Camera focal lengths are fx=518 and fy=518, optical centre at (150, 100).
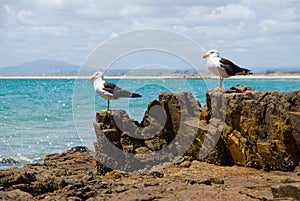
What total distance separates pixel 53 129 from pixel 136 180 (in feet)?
53.2

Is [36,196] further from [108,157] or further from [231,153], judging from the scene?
[231,153]

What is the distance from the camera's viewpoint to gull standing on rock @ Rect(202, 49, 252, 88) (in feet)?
42.1

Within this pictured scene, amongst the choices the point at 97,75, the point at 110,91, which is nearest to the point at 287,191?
the point at 110,91

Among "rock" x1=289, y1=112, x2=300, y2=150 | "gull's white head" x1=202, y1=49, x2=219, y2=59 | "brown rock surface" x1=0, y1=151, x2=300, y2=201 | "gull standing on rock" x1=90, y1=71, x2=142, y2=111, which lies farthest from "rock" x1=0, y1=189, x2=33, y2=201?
"gull's white head" x1=202, y1=49, x2=219, y2=59

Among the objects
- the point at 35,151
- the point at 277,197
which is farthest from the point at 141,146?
the point at 35,151

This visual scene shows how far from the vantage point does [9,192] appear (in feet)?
28.0

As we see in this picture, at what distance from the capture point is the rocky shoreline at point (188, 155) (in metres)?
8.89

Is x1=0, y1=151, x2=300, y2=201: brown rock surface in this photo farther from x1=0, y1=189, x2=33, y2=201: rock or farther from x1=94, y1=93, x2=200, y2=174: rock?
x1=94, y1=93, x2=200, y2=174: rock

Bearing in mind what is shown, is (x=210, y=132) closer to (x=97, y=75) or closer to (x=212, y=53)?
(x=212, y=53)

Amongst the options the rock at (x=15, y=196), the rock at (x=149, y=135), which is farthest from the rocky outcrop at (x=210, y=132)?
the rock at (x=15, y=196)

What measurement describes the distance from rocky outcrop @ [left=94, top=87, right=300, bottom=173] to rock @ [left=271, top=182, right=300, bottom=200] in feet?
→ 10.4

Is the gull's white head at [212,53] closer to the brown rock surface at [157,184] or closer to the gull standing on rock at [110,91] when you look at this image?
the gull standing on rock at [110,91]

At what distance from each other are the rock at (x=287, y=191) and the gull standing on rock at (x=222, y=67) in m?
5.72

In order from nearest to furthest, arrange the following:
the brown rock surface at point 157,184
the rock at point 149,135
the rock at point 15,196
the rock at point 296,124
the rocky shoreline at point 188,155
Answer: the rock at point 15,196
the brown rock surface at point 157,184
the rocky shoreline at point 188,155
the rock at point 296,124
the rock at point 149,135
